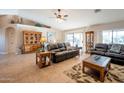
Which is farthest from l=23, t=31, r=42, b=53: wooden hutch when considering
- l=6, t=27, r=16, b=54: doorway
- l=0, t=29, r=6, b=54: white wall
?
l=0, t=29, r=6, b=54: white wall

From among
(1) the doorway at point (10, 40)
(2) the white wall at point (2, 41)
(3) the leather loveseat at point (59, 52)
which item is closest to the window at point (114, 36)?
(3) the leather loveseat at point (59, 52)

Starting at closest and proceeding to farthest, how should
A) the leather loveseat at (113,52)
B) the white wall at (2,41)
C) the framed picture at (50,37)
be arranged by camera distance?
the leather loveseat at (113,52)
the white wall at (2,41)
the framed picture at (50,37)

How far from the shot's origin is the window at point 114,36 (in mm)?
5680

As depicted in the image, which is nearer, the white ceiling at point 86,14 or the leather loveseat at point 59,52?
the leather loveseat at point 59,52

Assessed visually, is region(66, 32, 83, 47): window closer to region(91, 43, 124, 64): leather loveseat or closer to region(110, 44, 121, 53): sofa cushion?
region(91, 43, 124, 64): leather loveseat

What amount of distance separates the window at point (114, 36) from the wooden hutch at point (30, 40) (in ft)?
16.8

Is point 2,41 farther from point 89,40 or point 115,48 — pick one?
point 115,48

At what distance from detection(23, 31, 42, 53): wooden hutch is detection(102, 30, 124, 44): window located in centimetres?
513

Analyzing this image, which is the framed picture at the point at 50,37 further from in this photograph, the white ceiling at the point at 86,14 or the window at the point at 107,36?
the window at the point at 107,36

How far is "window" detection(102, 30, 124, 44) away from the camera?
5.68 meters

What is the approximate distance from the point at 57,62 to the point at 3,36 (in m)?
5.08
